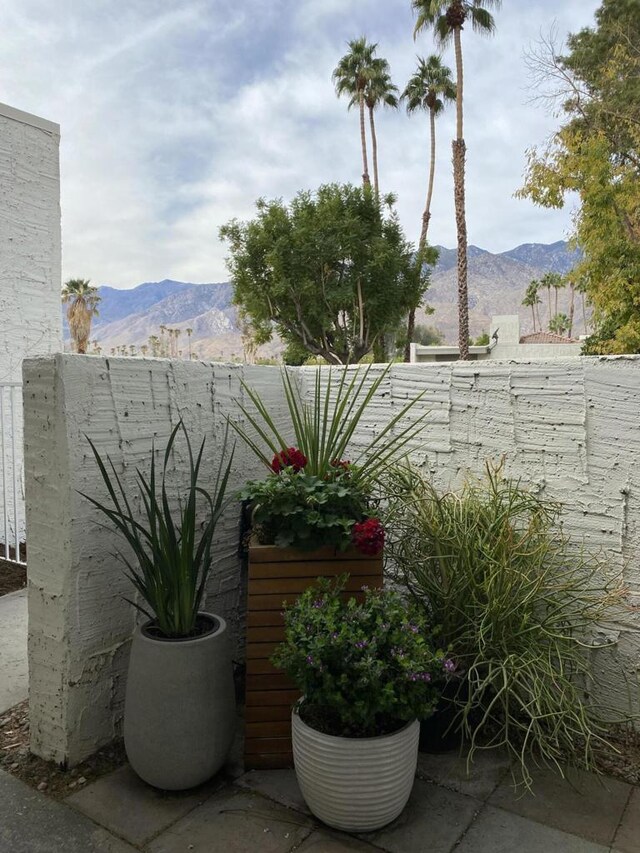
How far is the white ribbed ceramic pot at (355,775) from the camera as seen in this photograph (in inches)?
65.5

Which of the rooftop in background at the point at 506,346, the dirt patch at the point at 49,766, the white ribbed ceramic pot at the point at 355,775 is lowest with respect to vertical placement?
the dirt patch at the point at 49,766

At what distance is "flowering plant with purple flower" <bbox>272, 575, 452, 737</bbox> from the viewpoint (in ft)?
5.46

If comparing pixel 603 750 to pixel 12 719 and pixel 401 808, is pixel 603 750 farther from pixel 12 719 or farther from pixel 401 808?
pixel 12 719

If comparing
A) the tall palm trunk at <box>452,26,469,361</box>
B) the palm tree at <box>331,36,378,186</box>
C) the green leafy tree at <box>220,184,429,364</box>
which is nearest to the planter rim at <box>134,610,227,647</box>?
the tall palm trunk at <box>452,26,469,361</box>

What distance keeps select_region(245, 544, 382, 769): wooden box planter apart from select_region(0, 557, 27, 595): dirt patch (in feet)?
8.03

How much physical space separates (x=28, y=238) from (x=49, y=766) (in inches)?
179

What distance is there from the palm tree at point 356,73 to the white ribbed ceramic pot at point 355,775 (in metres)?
28.4

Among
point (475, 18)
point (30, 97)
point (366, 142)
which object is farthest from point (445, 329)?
point (30, 97)

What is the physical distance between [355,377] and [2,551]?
369cm

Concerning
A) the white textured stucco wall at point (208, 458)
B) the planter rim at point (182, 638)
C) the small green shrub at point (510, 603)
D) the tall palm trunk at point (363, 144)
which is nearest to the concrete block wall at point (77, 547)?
the white textured stucco wall at point (208, 458)

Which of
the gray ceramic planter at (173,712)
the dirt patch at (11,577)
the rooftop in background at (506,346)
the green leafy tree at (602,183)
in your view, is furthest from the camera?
the rooftop in background at (506,346)

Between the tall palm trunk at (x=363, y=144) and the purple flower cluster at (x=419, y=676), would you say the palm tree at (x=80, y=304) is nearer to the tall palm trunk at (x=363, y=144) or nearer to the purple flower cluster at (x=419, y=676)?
the tall palm trunk at (x=363, y=144)

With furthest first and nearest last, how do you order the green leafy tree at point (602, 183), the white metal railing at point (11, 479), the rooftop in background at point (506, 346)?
the rooftop in background at point (506, 346), the green leafy tree at point (602, 183), the white metal railing at point (11, 479)

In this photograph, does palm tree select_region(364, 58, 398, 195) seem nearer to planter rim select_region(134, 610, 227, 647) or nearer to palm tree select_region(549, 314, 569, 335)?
planter rim select_region(134, 610, 227, 647)
